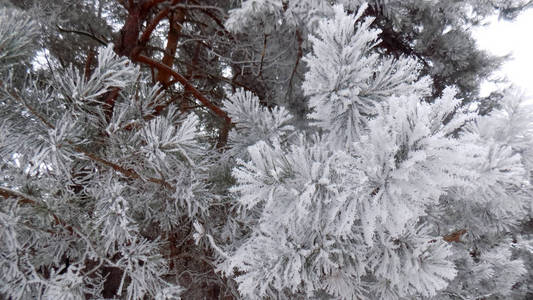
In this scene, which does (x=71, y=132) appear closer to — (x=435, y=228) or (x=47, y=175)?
(x=47, y=175)

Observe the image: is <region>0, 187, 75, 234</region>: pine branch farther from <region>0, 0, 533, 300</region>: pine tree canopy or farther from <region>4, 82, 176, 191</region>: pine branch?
<region>4, 82, 176, 191</region>: pine branch

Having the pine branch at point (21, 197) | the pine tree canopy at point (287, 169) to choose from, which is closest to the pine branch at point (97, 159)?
the pine tree canopy at point (287, 169)

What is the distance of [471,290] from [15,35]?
3.55m

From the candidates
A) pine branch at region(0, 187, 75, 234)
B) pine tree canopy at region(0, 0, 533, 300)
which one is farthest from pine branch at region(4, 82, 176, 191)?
pine branch at region(0, 187, 75, 234)

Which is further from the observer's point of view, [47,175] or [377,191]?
[47,175]

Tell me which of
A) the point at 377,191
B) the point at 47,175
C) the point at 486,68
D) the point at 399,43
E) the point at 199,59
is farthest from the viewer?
the point at 199,59

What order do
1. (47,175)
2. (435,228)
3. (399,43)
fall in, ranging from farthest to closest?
(399,43) < (435,228) < (47,175)

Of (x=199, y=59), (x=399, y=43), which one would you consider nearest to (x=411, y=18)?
(x=399, y=43)

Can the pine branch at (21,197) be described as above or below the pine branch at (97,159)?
below

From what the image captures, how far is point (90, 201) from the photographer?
77.9 inches

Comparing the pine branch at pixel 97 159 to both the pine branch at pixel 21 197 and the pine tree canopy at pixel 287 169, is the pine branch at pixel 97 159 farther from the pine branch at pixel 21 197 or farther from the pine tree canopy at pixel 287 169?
the pine branch at pixel 21 197

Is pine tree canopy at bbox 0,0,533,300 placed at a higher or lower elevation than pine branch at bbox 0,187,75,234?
higher

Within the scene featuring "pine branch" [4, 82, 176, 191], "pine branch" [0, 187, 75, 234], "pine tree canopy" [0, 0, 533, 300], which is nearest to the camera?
"pine tree canopy" [0, 0, 533, 300]

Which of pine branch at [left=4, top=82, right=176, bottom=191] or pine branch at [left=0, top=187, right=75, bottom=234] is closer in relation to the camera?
pine branch at [left=4, top=82, right=176, bottom=191]
